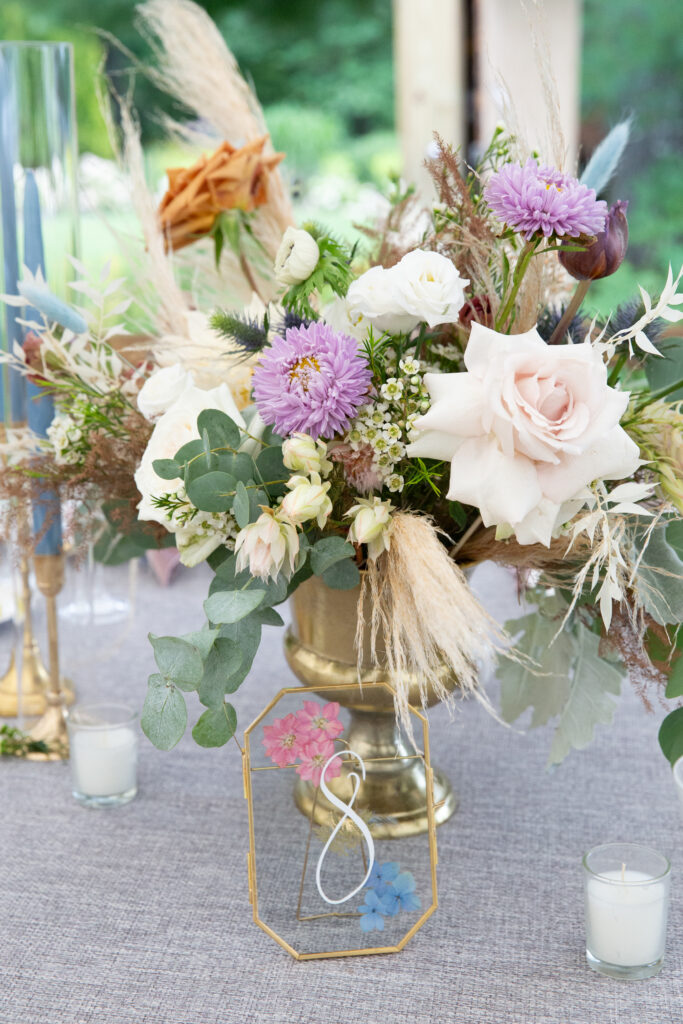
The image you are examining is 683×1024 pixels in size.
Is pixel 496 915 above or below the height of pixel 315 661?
below

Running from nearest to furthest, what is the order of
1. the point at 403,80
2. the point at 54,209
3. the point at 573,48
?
the point at 54,209 → the point at 403,80 → the point at 573,48

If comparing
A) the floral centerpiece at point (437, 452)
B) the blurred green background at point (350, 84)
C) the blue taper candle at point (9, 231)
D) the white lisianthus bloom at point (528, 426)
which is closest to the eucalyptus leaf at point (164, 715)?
the floral centerpiece at point (437, 452)

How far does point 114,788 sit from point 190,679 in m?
0.27

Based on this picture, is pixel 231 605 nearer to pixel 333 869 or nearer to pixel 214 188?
pixel 333 869

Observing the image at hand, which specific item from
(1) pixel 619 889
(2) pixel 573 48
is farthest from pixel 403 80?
(1) pixel 619 889

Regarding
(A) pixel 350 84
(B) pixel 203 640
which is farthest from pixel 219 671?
(A) pixel 350 84

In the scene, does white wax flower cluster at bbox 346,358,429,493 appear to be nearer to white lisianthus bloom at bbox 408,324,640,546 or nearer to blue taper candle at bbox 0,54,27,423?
white lisianthus bloom at bbox 408,324,640,546

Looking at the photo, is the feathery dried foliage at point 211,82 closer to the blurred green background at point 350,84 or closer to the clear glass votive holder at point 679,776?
the clear glass votive holder at point 679,776

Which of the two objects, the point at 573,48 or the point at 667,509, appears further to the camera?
the point at 573,48

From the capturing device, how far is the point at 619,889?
0.60m

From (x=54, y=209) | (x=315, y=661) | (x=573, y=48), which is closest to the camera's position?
(x=315, y=661)

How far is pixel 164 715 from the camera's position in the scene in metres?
0.59

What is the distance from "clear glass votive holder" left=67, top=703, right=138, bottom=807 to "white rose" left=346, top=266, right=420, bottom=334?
0.40 metres

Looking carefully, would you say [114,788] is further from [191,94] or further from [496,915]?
[191,94]
